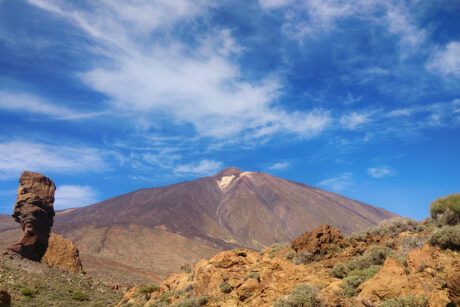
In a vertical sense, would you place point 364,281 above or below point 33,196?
below

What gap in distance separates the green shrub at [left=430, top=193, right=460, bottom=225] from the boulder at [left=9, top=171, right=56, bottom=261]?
3636 cm

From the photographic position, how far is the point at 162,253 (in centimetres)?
6944

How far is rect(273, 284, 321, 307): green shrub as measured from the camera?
6759 millimetres

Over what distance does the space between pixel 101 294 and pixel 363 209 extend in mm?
164338

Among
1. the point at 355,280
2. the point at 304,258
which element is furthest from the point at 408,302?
the point at 304,258

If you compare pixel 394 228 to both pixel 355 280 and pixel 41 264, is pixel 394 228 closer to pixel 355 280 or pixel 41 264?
pixel 355 280

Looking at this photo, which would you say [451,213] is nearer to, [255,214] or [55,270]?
[55,270]

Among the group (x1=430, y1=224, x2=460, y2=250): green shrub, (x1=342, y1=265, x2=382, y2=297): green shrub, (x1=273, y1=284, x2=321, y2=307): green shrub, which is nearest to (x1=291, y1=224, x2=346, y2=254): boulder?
(x1=342, y1=265, x2=382, y2=297): green shrub

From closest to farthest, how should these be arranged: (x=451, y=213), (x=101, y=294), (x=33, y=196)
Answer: (x=451, y=213) → (x=101, y=294) → (x=33, y=196)

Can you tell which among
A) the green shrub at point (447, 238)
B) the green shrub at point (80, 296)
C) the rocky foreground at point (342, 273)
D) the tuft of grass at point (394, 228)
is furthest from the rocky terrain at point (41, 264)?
the green shrub at point (447, 238)

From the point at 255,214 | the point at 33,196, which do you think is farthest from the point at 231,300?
the point at 255,214

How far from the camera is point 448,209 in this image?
1120 centimetres

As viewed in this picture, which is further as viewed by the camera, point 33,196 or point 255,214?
point 255,214

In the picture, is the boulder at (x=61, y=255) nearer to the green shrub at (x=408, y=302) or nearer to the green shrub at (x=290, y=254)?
the green shrub at (x=290, y=254)
